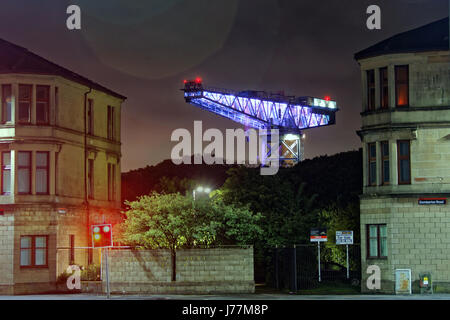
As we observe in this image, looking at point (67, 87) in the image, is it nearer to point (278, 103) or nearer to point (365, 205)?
point (365, 205)

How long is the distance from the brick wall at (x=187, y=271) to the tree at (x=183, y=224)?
0.51m

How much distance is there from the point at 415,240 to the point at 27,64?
2223cm

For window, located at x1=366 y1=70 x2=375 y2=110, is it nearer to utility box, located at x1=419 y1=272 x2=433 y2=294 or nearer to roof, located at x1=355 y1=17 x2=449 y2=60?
roof, located at x1=355 y1=17 x2=449 y2=60

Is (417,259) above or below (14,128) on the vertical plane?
below

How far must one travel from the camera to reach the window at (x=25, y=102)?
165ft

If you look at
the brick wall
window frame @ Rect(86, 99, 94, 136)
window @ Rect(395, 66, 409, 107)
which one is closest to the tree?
the brick wall

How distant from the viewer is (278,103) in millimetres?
95125

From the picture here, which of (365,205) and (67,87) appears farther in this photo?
(67,87)

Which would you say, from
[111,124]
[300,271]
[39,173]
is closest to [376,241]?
[300,271]

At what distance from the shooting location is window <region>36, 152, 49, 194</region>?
167 ft

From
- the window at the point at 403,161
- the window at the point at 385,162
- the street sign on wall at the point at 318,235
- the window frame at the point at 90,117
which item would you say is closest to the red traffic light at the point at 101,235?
the street sign on wall at the point at 318,235

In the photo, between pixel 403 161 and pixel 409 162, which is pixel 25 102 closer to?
pixel 403 161

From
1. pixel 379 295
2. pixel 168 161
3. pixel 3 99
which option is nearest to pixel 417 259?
pixel 379 295
